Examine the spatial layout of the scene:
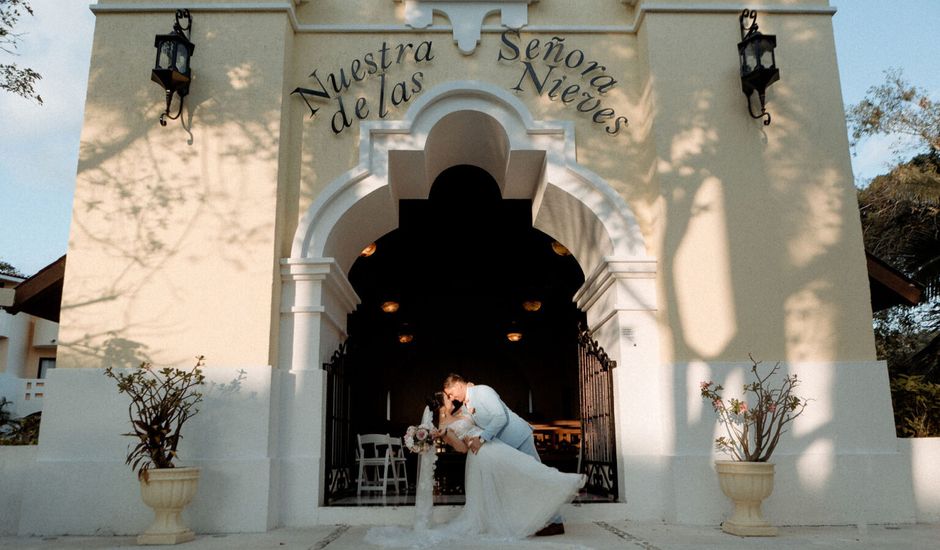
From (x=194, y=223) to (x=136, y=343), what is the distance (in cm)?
117

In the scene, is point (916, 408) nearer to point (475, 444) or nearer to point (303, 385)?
point (475, 444)

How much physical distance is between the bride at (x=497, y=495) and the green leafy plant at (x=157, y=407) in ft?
5.78

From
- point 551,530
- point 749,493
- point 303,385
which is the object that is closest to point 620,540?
point 551,530

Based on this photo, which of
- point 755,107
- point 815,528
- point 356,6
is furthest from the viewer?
point 356,6

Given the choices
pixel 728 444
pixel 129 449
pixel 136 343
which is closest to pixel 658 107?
pixel 728 444

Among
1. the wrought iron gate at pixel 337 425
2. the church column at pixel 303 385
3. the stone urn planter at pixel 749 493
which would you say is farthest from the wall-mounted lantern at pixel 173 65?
the stone urn planter at pixel 749 493

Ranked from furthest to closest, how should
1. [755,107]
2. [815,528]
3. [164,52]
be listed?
[755,107]
[164,52]
[815,528]

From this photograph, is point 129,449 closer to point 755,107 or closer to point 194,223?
point 194,223

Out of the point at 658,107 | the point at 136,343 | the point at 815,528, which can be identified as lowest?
the point at 815,528

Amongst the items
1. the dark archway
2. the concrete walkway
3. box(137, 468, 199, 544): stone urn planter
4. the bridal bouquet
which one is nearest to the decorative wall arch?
the bridal bouquet

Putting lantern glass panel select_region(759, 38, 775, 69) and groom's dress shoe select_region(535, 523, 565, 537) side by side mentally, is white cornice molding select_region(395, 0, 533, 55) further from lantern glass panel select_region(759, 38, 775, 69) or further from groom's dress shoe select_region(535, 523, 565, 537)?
groom's dress shoe select_region(535, 523, 565, 537)

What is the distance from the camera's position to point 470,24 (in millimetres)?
7215

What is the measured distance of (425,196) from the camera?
7.89m

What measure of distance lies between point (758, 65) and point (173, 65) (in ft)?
17.2
